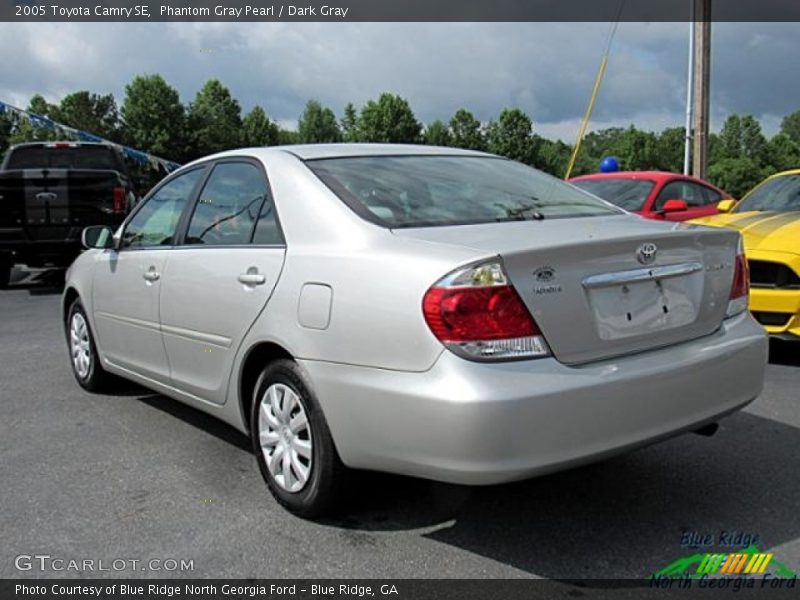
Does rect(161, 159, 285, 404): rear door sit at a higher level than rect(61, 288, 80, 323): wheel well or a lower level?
higher

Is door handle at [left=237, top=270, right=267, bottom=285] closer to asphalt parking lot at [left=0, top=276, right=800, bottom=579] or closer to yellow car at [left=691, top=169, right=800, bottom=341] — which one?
asphalt parking lot at [left=0, top=276, right=800, bottom=579]

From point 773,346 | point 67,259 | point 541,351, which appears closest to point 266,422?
point 541,351

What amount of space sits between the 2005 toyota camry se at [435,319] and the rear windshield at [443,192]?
0.01 meters

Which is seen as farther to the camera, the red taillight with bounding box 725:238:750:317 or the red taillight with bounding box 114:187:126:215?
the red taillight with bounding box 114:187:126:215

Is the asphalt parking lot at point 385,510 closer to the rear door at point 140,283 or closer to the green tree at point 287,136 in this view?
the rear door at point 140,283

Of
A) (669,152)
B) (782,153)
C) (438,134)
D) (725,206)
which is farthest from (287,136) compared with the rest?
(725,206)

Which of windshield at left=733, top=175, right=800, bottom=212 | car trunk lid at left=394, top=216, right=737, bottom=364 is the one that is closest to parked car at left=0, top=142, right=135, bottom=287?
windshield at left=733, top=175, right=800, bottom=212

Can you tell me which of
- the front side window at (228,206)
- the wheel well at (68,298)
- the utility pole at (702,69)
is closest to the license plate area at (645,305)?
the front side window at (228,206)

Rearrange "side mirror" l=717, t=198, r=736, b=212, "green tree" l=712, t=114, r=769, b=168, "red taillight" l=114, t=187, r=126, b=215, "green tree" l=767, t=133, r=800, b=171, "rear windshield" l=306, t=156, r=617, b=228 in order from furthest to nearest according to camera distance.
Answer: "green tree" l=712, t=114, r=769, b=168 < "green tree" l=767, t=133, r=800, b=171 < "red taillight" l=114, t=187, r=126, b=215 < "side mirror" l=717, t=198, r=736, b=212 < "rear windshield" l=306, t=156, r=617, b=228

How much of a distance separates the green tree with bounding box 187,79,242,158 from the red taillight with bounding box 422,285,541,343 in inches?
2806

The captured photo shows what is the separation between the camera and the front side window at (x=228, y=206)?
362 centimetres

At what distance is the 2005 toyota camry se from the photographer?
256 cm

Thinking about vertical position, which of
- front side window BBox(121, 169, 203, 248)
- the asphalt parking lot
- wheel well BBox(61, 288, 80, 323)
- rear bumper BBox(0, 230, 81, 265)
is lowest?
the asphalt parking lot

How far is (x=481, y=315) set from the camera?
256cm
